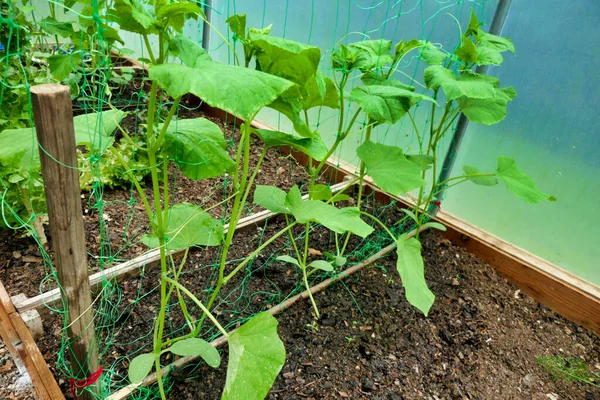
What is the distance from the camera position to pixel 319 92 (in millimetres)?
1362

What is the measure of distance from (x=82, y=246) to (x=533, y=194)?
5.82ft

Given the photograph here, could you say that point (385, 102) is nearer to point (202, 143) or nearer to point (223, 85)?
point (202, 143)

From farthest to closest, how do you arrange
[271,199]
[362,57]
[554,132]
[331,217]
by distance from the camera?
[554,132] → [271,199] → [362,57] → [331,217]

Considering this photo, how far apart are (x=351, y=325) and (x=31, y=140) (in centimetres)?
143

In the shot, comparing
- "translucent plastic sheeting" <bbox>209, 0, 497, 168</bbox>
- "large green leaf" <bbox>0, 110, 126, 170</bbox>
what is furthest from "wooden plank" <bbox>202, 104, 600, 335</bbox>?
"large green leaf" <bbox>0, 110, 126, 170</bbox>

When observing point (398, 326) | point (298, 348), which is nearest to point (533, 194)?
point (398, 326)

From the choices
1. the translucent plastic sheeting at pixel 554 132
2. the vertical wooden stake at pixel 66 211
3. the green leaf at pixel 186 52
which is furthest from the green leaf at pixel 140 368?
→ the translucent plastic sheeting at pixel 554 132

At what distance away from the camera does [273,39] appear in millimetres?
1055

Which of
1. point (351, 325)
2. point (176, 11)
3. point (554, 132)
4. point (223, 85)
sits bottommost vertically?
point (351, 325)

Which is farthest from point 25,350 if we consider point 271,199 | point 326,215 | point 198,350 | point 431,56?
point 431,56

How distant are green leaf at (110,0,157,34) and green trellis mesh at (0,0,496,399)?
0.06 metres

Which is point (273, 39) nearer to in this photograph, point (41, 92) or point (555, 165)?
point (41, 92)

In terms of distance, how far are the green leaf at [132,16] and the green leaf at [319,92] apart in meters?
0.46

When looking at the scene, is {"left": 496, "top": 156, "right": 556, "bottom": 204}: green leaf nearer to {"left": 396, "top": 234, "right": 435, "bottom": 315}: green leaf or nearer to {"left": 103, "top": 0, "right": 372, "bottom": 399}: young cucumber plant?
{"left": 396, "top": 234, "right": 435, "bottom": 315}: green leaf
